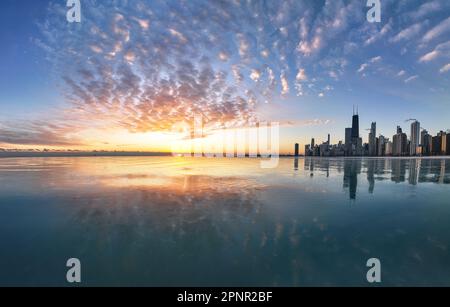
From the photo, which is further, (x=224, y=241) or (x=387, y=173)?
(x=387, y=173)

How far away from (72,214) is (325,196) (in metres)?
14.4

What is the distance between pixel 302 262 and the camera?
585 centimetres

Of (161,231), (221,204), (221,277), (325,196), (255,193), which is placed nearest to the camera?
(221,277)

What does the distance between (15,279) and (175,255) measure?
4043 millimetres

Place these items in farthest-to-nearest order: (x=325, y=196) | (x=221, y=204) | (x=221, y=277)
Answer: (x=325, y=196), (x=221, y=204), (x=221, y=277)

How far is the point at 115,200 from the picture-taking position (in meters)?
12.5

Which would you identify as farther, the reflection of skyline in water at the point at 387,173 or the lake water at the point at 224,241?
the reflection of skyline in water at the point at 387,173

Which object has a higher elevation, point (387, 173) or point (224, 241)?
point (224, 241)

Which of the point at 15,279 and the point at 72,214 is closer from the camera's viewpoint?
the point at 15,279

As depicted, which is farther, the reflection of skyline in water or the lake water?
the reflection of skyline in water

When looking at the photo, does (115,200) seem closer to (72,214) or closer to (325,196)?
(72,214)

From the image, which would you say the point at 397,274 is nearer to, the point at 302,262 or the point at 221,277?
the point at 302,262

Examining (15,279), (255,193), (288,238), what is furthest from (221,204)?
(15,279)

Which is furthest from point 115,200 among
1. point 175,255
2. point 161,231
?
point 175,255
